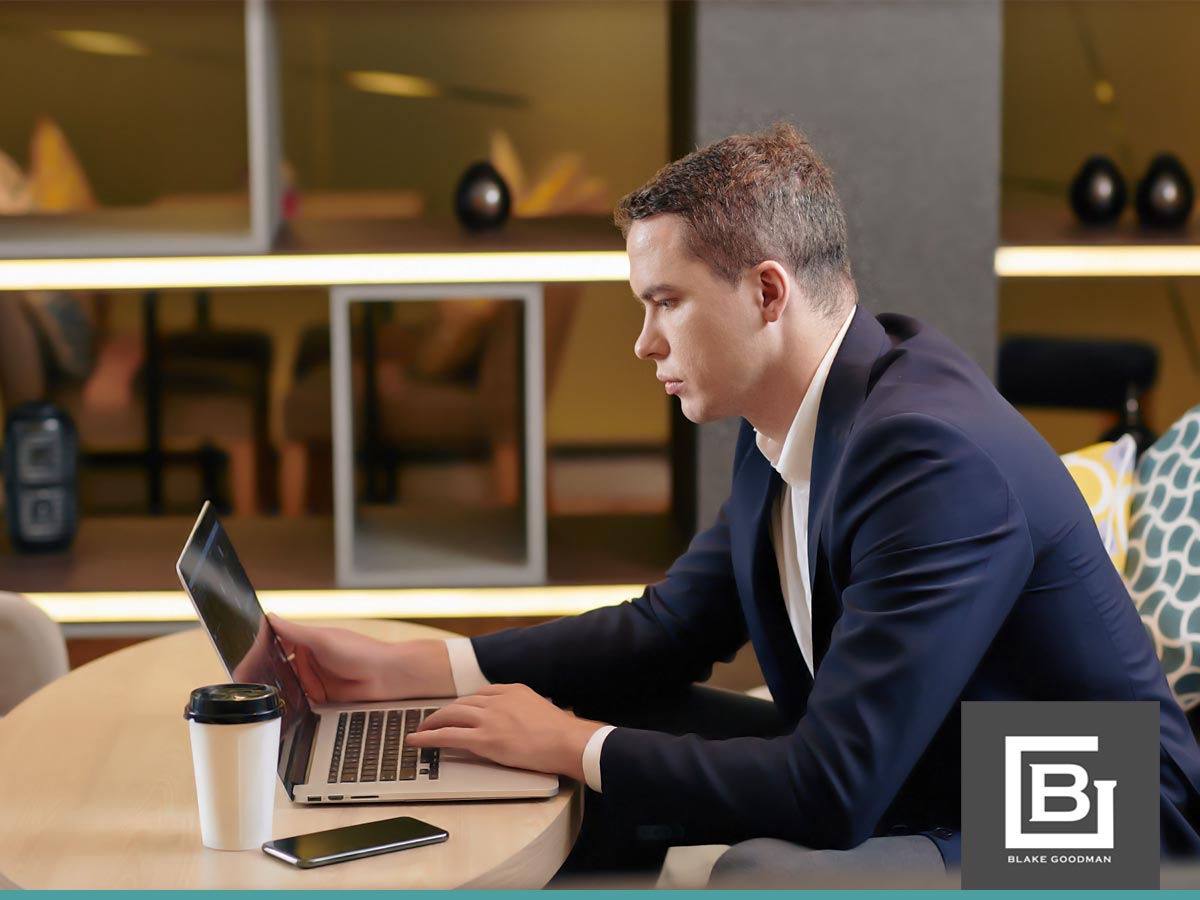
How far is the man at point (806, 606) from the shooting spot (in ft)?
3.78

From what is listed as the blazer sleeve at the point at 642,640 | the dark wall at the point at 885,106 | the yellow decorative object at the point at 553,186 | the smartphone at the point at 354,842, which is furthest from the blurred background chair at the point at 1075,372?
the smartphone at the point at 354,842

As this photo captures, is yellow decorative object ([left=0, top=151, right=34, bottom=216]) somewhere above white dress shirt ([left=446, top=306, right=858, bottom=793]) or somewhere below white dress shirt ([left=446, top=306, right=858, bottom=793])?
above

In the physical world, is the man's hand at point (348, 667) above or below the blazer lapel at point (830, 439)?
below

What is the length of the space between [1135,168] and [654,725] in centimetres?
201

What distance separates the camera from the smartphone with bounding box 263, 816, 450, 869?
102 centimetres

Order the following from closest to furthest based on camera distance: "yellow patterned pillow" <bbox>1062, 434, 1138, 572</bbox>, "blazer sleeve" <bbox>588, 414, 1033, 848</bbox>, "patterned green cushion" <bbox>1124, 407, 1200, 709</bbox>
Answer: "blazer sleeve" <bbox>588, 414, 1033, 848</bbox> → "patterned green cushion" <bbox>1124, 407, 1200, 709</bbox> → "yellow patterned pillow" <bbox>1062, 434, 1138, 572</bbox>

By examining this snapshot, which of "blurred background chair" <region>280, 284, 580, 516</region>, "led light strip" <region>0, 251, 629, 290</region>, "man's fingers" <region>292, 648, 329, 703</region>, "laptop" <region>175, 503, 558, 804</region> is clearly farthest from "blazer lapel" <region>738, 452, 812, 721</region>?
"blurred background chair" <region>280, 284, 580, 516</region>

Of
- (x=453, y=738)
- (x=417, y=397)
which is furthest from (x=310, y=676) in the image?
(x=417, y=397)

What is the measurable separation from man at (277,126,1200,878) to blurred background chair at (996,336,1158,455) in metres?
1.58

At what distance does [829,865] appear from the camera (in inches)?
43.8

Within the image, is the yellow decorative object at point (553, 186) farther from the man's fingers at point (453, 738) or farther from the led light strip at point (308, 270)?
the man's fingers at point (453, 738)

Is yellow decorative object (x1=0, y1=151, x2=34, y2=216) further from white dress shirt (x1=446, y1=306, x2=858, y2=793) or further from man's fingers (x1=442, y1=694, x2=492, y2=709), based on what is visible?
man's fingers (x1=442, y1=694, x2=492, y2=709)

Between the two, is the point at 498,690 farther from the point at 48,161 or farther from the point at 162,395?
the point at 48,161

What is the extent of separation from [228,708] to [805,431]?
645mm
